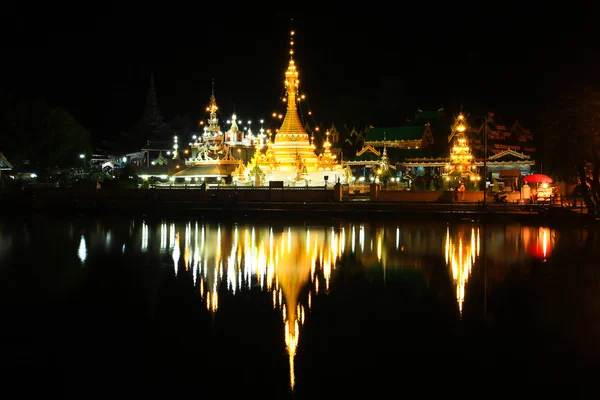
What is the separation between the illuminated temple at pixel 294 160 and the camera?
134ft

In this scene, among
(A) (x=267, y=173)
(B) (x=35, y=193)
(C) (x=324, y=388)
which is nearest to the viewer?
(C) (x=324, y=388)

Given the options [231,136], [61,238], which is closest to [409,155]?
[231,136]

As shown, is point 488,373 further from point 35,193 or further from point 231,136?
point 231,136

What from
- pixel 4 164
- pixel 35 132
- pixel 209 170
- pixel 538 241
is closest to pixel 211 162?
pixel 209 170

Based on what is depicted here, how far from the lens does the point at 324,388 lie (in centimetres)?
830

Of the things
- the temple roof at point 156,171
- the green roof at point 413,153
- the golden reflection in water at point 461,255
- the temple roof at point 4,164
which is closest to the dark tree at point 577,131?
the golden reflection in water at point 461,255

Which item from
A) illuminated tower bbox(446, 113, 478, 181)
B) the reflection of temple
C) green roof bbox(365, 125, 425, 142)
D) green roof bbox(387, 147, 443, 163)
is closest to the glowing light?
the reflection of temple

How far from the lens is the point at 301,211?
107ft

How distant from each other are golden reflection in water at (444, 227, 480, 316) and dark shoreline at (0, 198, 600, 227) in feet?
14.5

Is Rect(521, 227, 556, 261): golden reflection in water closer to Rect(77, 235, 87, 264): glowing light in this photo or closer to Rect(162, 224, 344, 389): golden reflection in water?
Rect(162, 224, 344, 389): golden reflection in water

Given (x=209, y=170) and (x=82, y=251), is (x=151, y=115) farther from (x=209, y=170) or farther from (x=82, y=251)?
(x=82, y=251)

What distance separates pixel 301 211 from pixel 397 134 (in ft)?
93.4

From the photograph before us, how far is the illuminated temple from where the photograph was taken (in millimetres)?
40719

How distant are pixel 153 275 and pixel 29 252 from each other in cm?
527
